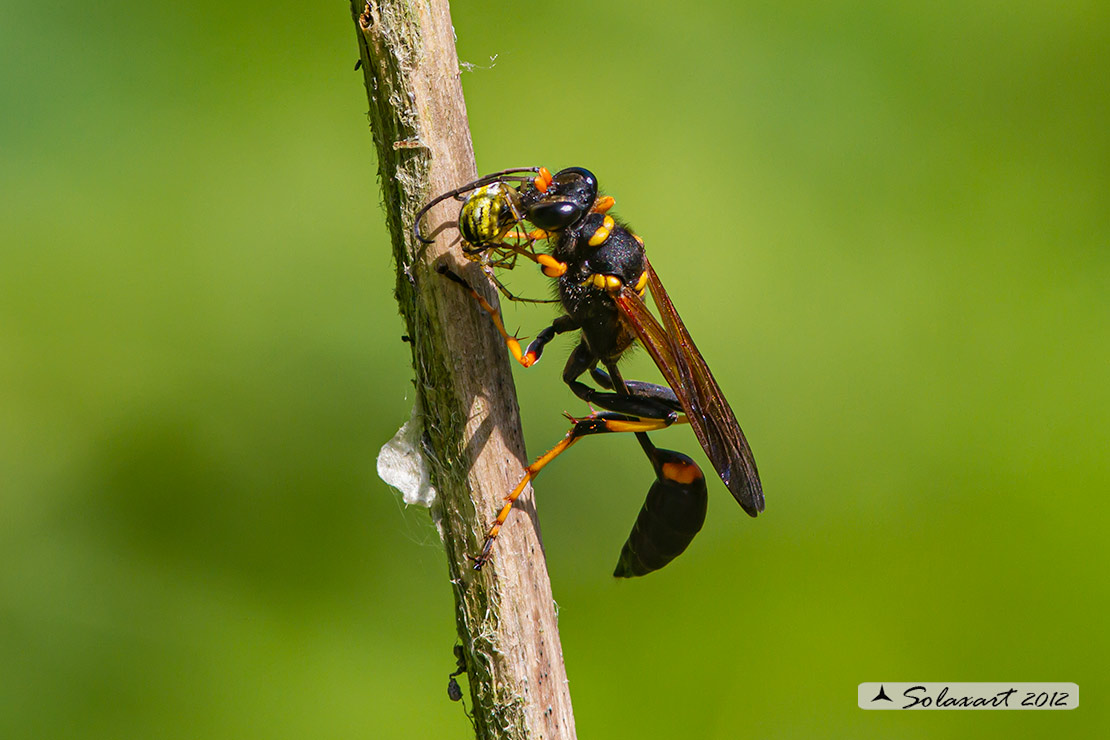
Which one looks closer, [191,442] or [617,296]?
[617,296]

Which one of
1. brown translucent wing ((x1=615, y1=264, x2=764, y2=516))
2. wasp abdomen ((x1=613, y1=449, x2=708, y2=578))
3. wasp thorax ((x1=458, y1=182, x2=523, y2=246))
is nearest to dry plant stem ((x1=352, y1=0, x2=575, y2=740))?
wasp thorax ((x1=458, y1=182, x2=523, y2=246))

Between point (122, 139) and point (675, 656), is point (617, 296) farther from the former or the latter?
point (122, 139)

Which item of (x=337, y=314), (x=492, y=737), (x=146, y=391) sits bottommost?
(x=492, y=737)

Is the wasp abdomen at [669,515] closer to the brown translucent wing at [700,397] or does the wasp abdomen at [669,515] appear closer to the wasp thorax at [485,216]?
the brown translucent wing at [700,397]

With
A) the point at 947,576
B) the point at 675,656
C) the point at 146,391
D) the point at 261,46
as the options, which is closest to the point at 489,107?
the point at 261,46

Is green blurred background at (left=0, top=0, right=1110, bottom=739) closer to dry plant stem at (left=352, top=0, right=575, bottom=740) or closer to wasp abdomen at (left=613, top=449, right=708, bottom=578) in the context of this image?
wasp abdomen at (left=613, top=449, right=708, bottom=578)

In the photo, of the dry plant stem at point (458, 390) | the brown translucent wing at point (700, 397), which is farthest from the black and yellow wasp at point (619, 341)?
the dry plant stem at point (458, 390)

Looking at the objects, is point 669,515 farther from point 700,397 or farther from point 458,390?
point 458,390
